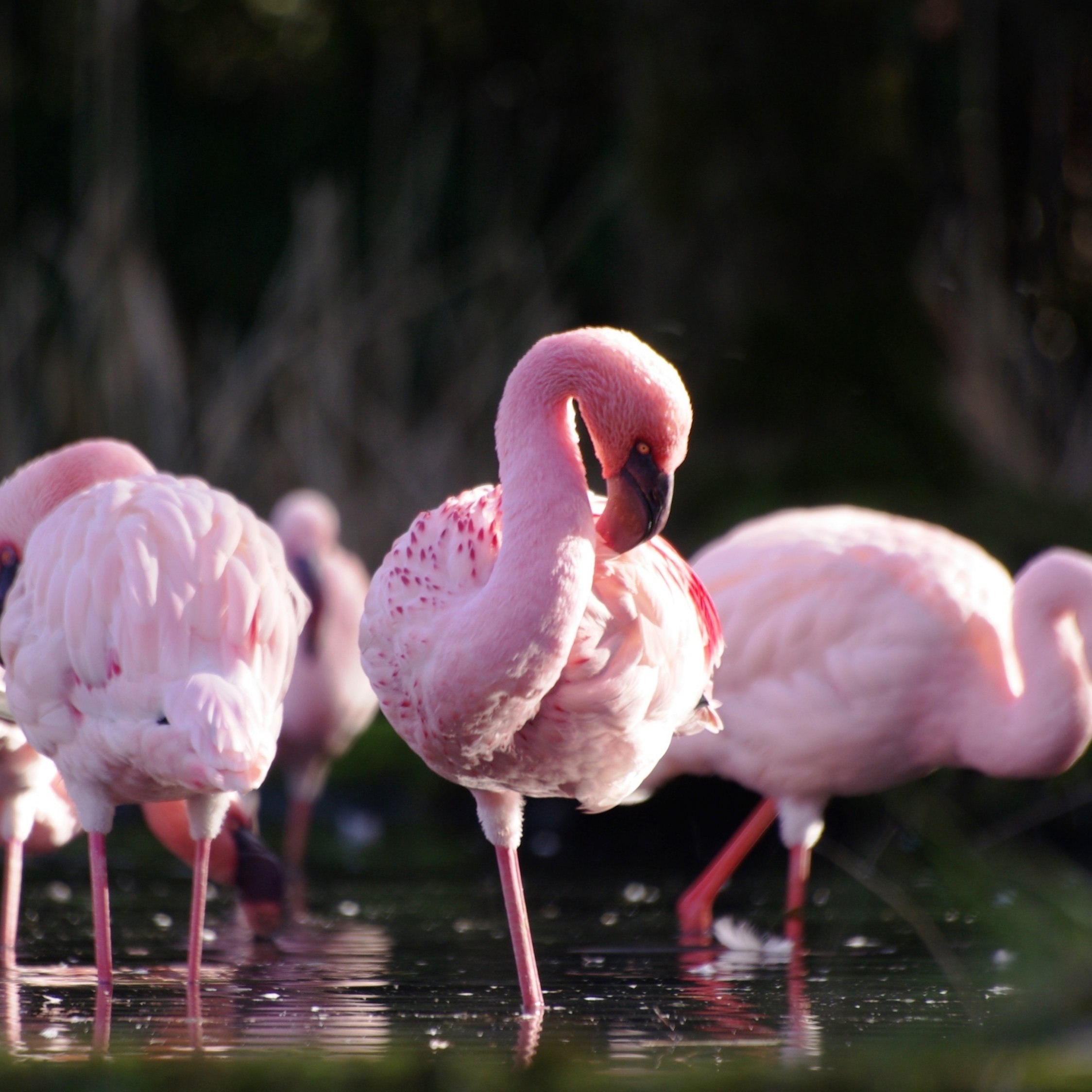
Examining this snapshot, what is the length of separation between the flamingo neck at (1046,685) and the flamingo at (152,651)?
2.12m

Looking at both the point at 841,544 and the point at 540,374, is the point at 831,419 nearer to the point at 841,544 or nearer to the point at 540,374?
the point at 841,544

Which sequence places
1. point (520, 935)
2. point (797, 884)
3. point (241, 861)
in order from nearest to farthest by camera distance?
point (520, 935) → point (797, 884) → point (241, 861)

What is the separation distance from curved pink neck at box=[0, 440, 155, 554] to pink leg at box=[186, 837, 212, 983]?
128 centimetres

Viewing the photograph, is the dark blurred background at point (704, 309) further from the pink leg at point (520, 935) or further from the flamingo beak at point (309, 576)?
the pink leg at point (520, 935)

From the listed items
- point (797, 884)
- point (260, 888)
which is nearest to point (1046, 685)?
point (797, 884)

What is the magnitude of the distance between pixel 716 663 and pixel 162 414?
6.38 m

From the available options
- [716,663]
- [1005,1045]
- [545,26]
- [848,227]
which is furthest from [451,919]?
[545,26]

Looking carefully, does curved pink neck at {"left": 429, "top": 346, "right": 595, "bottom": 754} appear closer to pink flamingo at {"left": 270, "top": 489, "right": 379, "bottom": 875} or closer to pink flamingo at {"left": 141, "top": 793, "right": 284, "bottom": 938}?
pink flamingo at {"left": 141, "top": 793, "right": 284, "bottom": 938}

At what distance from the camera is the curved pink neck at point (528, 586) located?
3350mm

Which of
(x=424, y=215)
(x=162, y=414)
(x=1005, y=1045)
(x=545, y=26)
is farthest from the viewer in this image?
(x=545, y=26)

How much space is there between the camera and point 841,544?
18.1 ft

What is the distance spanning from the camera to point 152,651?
397cm

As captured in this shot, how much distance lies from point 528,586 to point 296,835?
4.37 m

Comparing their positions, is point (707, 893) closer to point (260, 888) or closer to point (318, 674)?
point (260, 888)
